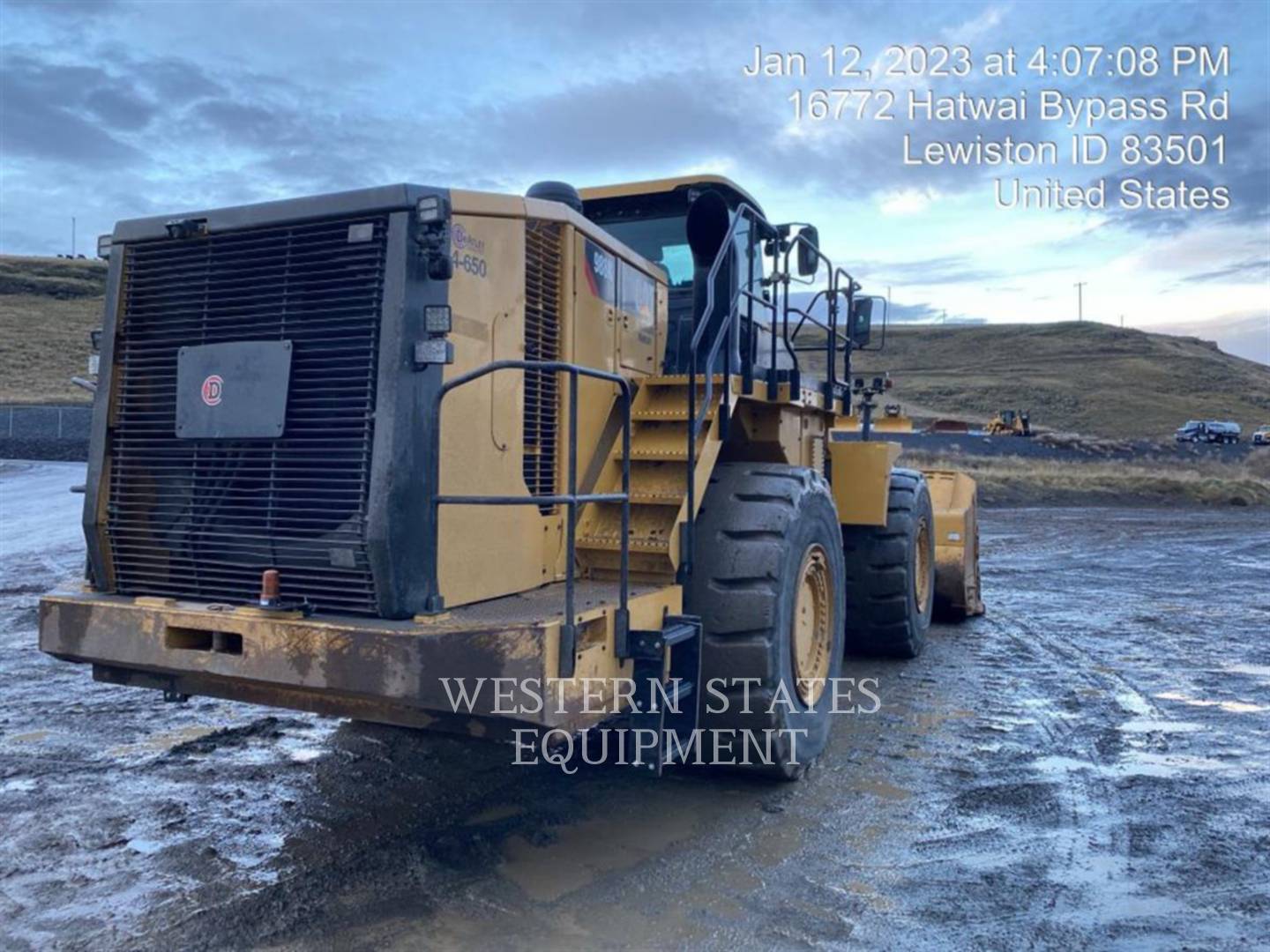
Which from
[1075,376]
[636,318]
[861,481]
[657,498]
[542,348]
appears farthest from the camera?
[1075,376]

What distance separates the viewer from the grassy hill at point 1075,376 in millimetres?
68562

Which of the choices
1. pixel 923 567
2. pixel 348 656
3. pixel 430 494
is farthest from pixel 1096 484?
pixel 348 656

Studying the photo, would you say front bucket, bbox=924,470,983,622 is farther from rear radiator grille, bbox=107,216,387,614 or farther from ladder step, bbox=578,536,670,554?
rear radiator grille, bbox=107,216,387,614

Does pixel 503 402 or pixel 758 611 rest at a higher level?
pixel 503 402

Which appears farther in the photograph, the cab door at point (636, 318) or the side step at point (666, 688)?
the cab door at point (636, 318)

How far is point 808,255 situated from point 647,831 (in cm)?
340

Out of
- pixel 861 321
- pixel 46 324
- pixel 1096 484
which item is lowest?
pixel 1096 484

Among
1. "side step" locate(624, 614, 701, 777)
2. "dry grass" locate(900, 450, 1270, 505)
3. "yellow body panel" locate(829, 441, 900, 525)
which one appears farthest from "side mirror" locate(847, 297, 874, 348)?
"dry grass" locate(900, 450, 1270, 505)

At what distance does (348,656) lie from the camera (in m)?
3.66

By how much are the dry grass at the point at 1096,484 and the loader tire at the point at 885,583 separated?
51.7 feet

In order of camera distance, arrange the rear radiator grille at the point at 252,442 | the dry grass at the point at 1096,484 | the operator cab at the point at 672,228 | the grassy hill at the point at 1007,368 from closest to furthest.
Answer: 1. the rear radiator grille at the point at 252,442
2. the operator cab at the point at 672,228
3. the dry grass at the point at 1096,484
4. the grassy hill at the point at 1007,368

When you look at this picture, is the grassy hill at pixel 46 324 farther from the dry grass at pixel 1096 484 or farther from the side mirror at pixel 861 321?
the side mirror at pixel 861 321

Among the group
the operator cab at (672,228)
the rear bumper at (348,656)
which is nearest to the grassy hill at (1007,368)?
the operator cab at (672,228)

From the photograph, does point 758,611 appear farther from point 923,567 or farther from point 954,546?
point 954,546
